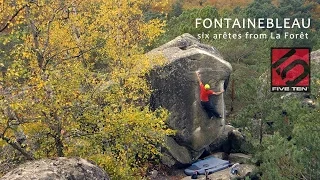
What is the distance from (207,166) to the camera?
2402 centimetres

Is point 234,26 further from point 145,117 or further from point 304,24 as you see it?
point 145,117

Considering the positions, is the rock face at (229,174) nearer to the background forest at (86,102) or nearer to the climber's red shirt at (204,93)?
the background forest at (86,102)

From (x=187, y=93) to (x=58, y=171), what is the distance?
1474 centimetres

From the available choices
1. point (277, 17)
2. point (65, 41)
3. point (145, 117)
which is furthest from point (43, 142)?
point (277, 17)

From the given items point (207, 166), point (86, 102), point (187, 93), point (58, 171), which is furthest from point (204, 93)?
point (58, 171)

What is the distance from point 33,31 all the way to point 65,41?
5974 millimetres

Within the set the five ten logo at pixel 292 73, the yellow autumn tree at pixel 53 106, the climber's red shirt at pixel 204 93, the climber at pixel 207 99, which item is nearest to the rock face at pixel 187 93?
the climber at pixel 207 99

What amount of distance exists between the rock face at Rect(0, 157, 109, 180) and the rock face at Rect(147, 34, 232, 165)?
43.0ft

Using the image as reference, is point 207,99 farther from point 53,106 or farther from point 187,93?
point 53,106

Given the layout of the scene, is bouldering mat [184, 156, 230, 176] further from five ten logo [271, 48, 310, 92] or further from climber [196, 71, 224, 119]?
five ten logo [271, 48, 310, 92]

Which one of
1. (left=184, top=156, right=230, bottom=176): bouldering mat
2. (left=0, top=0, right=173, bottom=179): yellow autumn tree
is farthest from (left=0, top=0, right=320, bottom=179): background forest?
(left=184, top=156, right=230, bottom=176): bouldering mat

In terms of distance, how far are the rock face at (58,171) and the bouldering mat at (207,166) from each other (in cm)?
1398

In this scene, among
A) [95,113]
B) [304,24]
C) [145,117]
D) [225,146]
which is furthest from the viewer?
[304,24]

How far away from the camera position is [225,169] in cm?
2403
